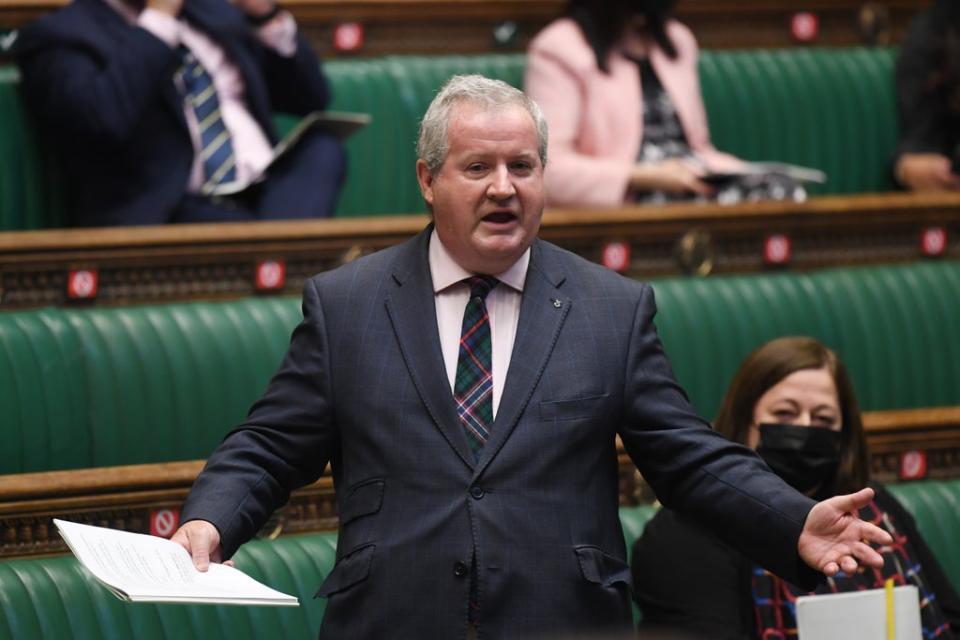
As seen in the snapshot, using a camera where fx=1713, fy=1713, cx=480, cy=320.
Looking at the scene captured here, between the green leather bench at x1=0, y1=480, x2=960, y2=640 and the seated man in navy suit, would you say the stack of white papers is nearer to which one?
the green leather bench at x1=0, y1=480, x2=960, y2=640

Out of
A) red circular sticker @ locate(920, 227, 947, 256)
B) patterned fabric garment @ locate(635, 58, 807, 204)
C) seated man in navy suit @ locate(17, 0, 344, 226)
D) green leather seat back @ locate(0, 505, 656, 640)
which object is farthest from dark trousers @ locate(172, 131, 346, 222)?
red circular sticker @ locate(920, 227, 947, 256)

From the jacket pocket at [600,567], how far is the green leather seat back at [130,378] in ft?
1.86

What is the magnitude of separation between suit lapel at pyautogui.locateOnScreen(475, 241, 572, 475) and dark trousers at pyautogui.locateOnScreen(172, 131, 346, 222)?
0.69 m

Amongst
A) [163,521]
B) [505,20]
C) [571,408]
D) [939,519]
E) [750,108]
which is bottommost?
[939,519]

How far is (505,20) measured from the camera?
1.92m

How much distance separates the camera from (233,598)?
30.8 inches

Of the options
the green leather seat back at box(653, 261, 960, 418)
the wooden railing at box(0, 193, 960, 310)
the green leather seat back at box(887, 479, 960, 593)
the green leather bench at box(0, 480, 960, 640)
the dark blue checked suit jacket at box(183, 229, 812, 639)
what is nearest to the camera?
the dark blue checked suit jacket at box(183, 229, 812, 639)

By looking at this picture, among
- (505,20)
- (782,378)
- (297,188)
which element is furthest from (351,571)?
(505,20)

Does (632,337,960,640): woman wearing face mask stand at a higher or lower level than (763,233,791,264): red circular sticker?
lower

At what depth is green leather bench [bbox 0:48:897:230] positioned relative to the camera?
71.5 inches

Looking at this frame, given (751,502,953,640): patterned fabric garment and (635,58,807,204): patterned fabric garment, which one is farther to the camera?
(635,58,807,204): patterned fabric garment

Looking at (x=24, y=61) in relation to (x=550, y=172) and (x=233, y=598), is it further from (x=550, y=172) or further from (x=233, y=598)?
(x=233, y=598)

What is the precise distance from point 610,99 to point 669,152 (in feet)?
0.31

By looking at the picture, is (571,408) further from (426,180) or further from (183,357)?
(183,357)
